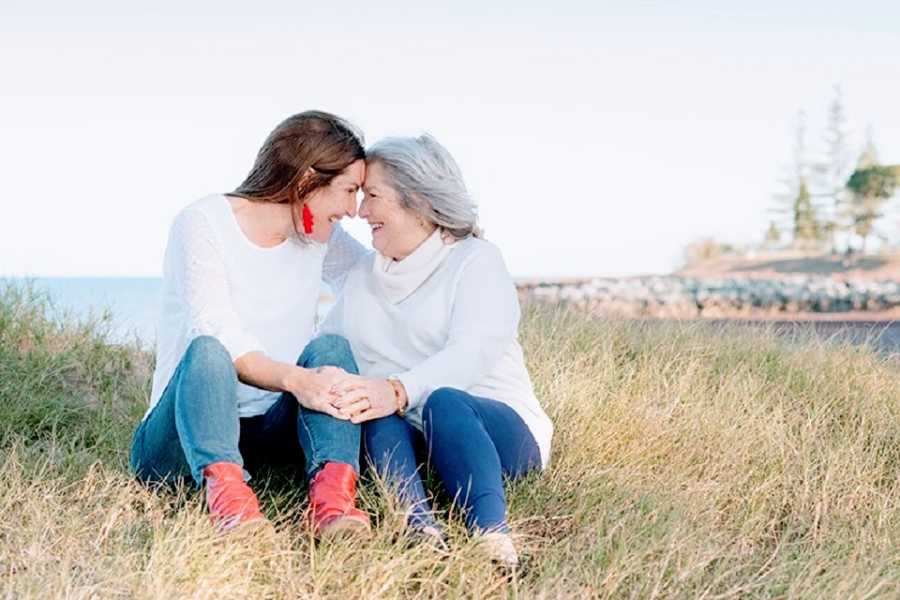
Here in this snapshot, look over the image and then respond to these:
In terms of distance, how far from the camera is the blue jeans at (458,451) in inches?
103

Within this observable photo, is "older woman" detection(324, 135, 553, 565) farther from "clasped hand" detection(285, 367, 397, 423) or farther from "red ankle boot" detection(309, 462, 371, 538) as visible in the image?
"red ankle boot" detection(309, 462, 371, 538)

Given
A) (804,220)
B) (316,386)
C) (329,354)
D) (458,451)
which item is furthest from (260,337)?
(804,220)

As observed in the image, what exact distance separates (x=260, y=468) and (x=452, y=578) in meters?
1.05

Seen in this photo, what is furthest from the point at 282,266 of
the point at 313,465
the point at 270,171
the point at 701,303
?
the point at 701,303

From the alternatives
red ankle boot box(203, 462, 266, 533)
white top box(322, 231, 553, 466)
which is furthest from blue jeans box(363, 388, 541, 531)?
red ankle boot box(203, 462, 266, 533)

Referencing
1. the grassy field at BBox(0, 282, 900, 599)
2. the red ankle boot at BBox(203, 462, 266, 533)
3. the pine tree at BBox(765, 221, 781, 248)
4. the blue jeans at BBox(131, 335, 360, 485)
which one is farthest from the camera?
the pine tree at BBox(765, 221, 781, 248)

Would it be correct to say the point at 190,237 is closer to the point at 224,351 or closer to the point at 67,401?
the point at 224,351

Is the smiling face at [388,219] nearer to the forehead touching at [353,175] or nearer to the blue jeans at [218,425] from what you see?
the forehead touching at [353,175]

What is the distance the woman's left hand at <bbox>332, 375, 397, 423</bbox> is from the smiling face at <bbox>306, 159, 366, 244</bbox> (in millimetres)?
544

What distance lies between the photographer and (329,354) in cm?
290

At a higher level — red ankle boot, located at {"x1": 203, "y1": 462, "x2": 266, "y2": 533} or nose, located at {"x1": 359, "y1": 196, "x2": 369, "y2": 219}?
nose, located at {"x1": 359, "y1": 196, "x2": 369, "y2": 219}

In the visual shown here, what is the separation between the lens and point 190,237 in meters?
2.93

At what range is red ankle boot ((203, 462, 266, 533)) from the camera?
8.36 ft

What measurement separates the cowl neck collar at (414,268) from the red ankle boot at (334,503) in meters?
0.66
